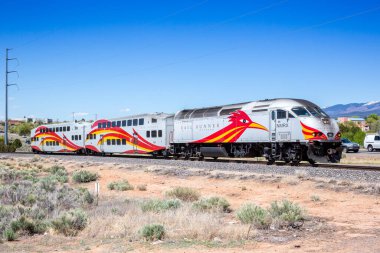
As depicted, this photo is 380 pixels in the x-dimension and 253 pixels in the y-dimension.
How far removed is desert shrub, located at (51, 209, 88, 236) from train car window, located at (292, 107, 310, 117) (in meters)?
16.8

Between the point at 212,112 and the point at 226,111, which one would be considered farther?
the point at 212,112

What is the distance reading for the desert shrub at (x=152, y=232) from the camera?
352 inches

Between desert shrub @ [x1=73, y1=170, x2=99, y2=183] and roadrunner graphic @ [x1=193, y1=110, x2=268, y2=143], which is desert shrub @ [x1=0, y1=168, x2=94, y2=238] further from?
roadrunner graphic @ [x1=193, y1=110, x2=268, y2=143]

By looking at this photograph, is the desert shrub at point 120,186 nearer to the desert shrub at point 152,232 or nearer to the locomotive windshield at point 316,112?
the desert shrub at point 152,232

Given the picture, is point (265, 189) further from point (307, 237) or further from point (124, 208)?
point (307, 237)

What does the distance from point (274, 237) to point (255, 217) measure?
1135 mm

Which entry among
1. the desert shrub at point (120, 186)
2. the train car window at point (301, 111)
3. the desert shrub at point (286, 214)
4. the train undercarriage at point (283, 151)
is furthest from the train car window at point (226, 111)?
the desert shrub at point (286, 214)

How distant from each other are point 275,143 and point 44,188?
13.6 metres

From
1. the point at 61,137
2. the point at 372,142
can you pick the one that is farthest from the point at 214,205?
→ the point at 372,142

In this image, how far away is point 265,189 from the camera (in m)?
17.7

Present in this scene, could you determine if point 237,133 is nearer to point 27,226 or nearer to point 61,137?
point 27,226

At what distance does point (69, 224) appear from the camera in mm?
10141

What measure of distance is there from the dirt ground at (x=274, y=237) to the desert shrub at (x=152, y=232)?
0.23 meters

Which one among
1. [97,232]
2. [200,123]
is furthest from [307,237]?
[200,123]
